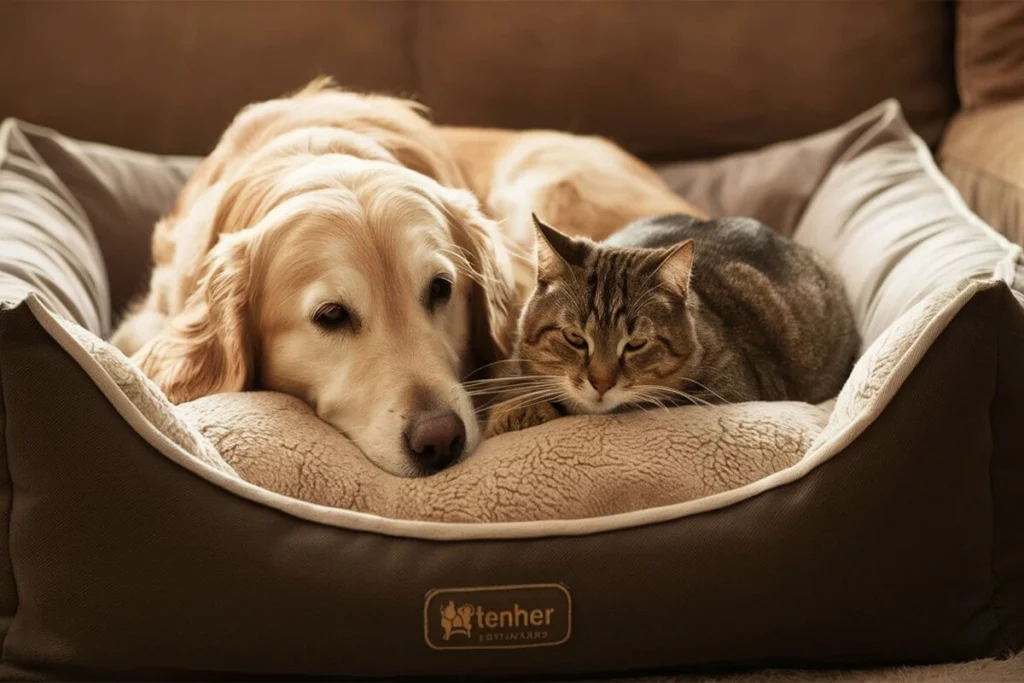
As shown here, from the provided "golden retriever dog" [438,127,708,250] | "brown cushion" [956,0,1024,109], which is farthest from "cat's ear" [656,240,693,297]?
"brown cushion" [956,0,1024,109]

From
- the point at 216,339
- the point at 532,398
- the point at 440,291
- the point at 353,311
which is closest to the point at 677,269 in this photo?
the point at 532,398

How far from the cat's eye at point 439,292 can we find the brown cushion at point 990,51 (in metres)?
1.80

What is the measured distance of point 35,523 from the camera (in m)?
1.46

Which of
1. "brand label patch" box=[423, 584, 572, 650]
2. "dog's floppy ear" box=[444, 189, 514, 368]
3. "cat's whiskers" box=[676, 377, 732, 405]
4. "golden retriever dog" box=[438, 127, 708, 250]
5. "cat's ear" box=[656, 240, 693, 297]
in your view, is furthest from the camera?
"golden retriever dog" box=[438, 127, 708, 250]

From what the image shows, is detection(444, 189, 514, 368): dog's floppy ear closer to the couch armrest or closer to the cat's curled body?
the cat's curled body

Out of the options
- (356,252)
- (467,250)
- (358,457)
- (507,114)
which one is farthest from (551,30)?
(358,457)

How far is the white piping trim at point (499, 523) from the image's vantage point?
147 cm

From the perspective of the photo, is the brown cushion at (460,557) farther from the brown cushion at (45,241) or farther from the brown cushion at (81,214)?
the brown cushion at (81,214)

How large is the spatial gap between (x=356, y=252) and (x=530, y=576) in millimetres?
704

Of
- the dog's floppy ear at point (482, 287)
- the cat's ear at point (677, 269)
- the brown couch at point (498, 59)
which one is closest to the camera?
the cat's ear at point (677, 269)

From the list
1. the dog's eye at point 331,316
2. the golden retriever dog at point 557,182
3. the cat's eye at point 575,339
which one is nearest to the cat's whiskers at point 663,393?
the cat's eye at point 575,339

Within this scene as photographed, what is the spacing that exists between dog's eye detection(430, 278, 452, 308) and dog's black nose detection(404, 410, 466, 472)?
0.27 m

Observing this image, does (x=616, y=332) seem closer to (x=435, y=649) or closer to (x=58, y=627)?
(x=435, y=649)

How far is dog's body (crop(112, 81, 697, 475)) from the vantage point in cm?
181
